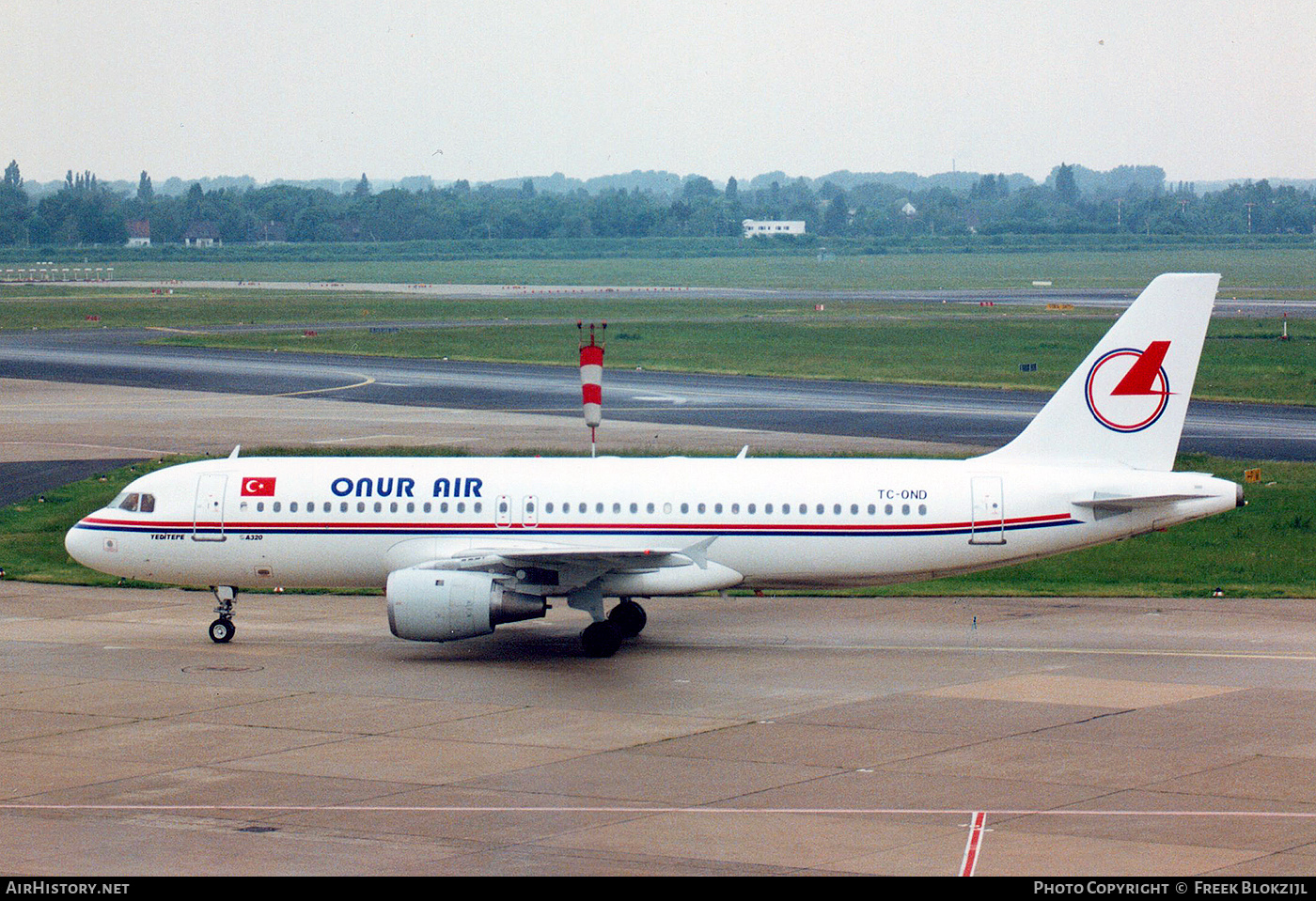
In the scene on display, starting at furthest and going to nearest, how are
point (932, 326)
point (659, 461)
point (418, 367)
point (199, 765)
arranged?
point (932, 326)
point (418, 367)
point (659, 461)
point (199, 765)

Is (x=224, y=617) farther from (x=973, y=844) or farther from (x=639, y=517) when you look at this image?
(x=973, y=844)

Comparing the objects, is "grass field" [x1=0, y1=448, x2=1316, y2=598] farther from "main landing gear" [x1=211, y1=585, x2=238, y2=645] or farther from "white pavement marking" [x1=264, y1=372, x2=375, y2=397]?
"white pavement marking" [x1=264, y1=372, x2=375, y2=397]

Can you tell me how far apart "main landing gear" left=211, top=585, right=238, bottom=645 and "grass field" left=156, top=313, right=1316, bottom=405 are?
5420cm

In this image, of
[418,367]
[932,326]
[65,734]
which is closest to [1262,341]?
[932,326]

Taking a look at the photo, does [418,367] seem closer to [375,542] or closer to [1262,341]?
[1262,341]

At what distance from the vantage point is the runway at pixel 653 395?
→ 66438 millimetres

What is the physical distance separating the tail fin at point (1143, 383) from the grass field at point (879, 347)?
45.4 meters

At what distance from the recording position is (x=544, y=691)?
102 feet

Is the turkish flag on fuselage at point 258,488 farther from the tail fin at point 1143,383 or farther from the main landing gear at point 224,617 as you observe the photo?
the tail fin at point 1143,383

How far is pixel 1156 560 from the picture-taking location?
45.8 meters

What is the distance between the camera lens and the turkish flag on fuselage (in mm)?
35969

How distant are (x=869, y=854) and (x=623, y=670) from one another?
504 inches

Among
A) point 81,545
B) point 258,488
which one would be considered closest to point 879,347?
point 258,488

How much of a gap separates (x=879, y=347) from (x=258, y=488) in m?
72.3
